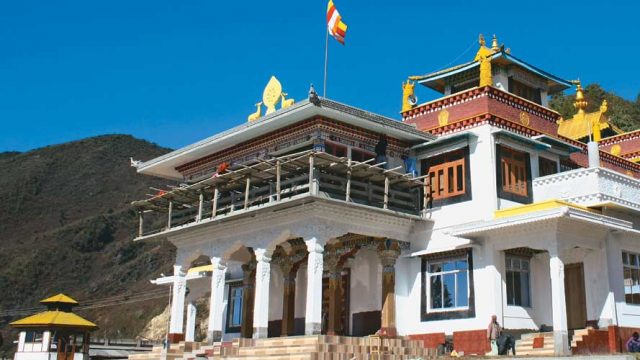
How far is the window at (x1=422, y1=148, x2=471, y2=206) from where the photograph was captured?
22484 millimetres

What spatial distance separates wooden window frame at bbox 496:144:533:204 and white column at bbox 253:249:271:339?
749 cm

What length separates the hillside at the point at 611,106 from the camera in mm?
51969

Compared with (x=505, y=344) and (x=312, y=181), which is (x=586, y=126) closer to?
(x=505, y=344)

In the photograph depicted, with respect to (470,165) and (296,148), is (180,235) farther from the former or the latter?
(470,165)

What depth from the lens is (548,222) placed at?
19578 mm

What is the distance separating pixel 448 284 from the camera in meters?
22.0

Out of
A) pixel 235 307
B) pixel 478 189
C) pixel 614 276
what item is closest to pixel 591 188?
pixel 614 276

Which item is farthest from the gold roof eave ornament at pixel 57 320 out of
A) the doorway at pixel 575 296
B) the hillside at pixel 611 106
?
the hillside at pixel 611 106

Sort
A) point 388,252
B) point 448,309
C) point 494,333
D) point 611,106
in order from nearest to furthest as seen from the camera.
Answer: point 494,333 → point 448,309 → point 388,252 → point 611,106

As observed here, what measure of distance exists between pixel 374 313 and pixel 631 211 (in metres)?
8.63

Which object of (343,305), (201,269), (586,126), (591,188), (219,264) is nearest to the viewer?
(591,188)

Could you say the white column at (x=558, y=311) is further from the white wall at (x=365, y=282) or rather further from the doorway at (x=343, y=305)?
the doorway at (x=343, y=305)

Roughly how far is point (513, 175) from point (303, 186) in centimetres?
705

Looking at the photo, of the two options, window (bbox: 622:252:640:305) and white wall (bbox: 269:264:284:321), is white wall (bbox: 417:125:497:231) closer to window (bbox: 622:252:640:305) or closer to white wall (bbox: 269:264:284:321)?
window (bbox: 622:252:640:305)
